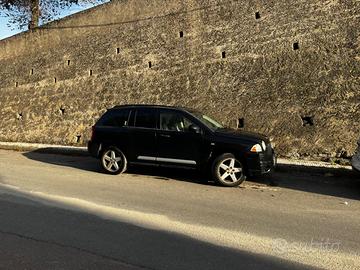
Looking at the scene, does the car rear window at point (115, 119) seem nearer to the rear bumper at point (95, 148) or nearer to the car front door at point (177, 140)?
the rear bumper at point (95, 148)

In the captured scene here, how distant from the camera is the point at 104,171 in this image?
1089cm

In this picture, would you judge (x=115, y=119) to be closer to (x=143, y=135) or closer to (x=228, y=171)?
(x=143, y=135)

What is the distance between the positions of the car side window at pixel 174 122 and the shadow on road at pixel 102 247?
3.63 m

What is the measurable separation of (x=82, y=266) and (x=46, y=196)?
Result: 3.69 m

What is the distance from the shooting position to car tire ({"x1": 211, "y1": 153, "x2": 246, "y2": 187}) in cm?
911

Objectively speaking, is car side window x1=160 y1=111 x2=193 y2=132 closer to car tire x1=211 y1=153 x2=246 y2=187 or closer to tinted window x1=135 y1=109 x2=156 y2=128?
tinted window x1=135 y1=109 x2=156 y2=128

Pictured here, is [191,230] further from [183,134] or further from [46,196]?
[183,134]

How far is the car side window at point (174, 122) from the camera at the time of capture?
9828mm

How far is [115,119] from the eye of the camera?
427 inches

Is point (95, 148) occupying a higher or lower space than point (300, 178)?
higher

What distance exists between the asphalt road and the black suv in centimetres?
41

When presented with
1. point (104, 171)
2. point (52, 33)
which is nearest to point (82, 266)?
point (104, 171)

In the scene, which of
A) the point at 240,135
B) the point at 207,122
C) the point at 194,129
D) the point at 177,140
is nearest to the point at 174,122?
the point at 177,140

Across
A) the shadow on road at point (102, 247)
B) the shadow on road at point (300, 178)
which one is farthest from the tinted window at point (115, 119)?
the shadow on road at point (102, 247)
